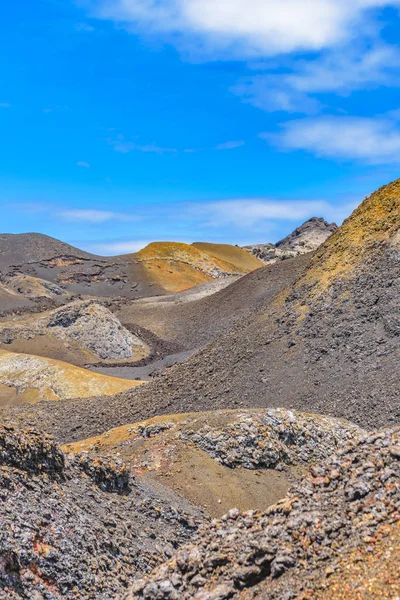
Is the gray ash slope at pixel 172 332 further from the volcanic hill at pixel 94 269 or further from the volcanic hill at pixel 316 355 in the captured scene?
the volcanic hill at pixel 94 269

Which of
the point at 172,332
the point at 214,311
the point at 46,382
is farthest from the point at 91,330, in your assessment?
the point at 46,382

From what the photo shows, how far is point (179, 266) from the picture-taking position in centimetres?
14025

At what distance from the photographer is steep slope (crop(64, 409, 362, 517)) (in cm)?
1955

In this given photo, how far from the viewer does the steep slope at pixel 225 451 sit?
19547 mm

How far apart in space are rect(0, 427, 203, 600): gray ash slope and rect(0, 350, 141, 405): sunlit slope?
23.8 m

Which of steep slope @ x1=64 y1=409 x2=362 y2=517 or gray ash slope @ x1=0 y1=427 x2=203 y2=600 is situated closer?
gray ash slope @ x1=0 y1=427 x2=203 y2=600

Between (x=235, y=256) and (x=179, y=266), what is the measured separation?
111 feet

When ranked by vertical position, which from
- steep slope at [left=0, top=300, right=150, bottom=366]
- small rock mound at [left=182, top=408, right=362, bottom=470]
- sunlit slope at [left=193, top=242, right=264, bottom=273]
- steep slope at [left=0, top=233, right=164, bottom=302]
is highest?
sunlit slope at [left=193, top=242, right=264, bottom=273]

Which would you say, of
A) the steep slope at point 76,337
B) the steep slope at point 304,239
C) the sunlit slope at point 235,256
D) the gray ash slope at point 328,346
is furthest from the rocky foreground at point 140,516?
the steep slope at point 304,239

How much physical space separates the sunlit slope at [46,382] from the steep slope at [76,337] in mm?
10868

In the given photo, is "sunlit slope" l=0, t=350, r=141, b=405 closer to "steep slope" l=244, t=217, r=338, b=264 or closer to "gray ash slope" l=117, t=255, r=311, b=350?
"gray ash slope" l=117, t=255, r=311, b=350

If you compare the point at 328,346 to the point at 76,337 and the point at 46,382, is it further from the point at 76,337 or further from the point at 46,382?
the point at 76,337

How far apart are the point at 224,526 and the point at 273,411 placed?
10.3 m

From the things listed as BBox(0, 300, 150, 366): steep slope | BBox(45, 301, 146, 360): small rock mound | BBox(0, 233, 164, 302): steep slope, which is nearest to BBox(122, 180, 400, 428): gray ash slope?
BBox(0, 300, 150, 366): steep slope
